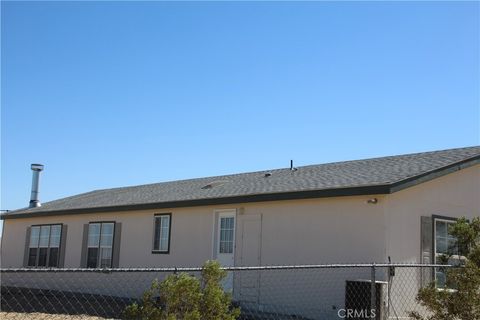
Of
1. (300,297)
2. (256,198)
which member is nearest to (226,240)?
(256,198)

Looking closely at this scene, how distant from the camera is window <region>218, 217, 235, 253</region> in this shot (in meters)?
14.5

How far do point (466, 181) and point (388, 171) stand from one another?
1.96 m

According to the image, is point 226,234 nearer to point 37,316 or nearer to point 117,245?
point 37,316

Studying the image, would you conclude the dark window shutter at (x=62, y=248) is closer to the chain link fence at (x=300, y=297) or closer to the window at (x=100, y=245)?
the window at (x=100, y=245)

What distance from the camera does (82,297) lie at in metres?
17.4

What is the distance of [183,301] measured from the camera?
535 cm

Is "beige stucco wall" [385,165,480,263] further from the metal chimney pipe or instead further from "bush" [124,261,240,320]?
the metal chimney pipe

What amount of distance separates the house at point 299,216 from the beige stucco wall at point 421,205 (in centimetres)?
2

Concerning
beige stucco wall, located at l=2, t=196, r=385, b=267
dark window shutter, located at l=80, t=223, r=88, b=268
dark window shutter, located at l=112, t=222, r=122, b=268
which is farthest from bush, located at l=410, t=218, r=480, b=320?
dark window shutter, located at l=80, t=223, r=88, b=268

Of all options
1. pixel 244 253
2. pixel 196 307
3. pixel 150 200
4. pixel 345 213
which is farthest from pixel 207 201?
pixel 196 307

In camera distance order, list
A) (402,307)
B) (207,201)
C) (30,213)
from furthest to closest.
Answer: (30,213) → (207,201) → (402,307)

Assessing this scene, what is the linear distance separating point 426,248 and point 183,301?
25.8ft

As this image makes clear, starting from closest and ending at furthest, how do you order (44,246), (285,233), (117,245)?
(285,233) < (117,245) < (44,246)

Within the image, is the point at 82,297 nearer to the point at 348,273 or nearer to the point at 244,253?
the point at 244,253
